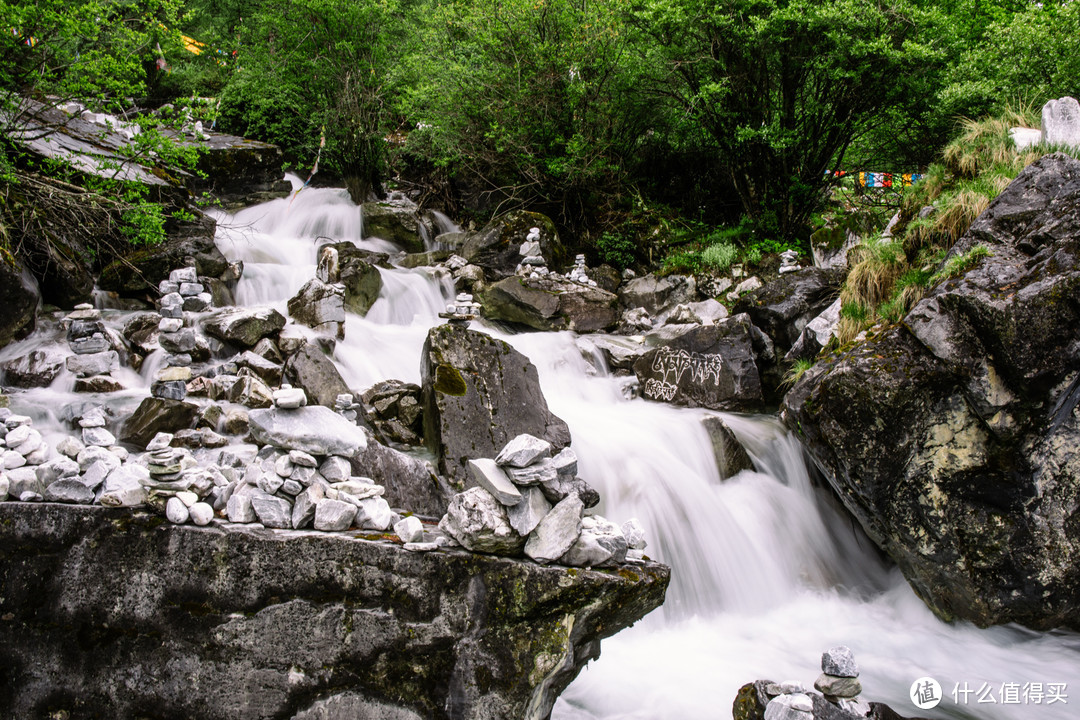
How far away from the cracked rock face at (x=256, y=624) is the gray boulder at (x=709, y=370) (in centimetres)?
642

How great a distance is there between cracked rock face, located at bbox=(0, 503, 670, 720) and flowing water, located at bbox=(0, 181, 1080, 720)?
1954 mm

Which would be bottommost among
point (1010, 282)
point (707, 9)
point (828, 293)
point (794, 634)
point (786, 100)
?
point (794, 634)

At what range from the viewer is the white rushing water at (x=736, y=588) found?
4809 mm

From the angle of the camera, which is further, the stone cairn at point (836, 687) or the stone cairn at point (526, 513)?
the stone cairn at point (836, 687)

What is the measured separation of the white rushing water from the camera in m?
4.81

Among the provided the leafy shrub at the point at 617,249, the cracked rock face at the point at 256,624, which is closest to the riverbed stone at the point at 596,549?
the cracked rock face at the point at 256,624

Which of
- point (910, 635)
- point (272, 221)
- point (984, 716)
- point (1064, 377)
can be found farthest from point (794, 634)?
point (272, 221)

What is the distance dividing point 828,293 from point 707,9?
6.22m

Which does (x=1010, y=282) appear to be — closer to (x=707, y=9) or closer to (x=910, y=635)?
(x=910, y=635)

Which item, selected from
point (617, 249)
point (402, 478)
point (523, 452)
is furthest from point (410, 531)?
point (617, 249)

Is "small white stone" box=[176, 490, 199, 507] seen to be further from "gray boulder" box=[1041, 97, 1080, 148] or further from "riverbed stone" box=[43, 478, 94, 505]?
"gray boulder" box=[1041, 97, 1080, 148]

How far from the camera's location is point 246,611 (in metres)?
3.00

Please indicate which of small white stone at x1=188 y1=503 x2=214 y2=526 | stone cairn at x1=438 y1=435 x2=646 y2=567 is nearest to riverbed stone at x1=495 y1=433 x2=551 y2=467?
stone cairn at x1=438 y1=435 x2=646 y2=567

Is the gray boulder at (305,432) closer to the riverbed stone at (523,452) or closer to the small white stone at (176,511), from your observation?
the small white stone at (176,511)
